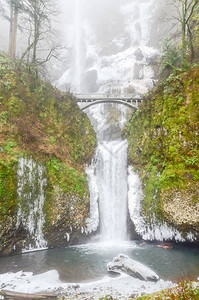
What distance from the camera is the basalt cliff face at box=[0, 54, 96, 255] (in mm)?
9914

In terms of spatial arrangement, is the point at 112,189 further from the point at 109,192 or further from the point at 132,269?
the point at 132,269

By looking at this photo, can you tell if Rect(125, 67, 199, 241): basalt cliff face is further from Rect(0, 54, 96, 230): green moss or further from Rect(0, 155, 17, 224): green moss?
Rect(0, 155, 17, 224): green moss

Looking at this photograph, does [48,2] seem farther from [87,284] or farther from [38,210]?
[87,284]

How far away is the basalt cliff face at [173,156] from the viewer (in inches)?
420

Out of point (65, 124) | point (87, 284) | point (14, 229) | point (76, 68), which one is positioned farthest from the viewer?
point (76, 68)

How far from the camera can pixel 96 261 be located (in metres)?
9.44

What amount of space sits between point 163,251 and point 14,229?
7649 mm

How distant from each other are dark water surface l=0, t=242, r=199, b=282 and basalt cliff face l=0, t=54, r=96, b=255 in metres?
1.02

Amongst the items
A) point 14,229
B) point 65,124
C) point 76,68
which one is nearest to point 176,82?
point 65,124

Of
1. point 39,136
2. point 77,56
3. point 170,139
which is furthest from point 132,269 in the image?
point 77,56

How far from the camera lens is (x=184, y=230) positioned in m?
10.7

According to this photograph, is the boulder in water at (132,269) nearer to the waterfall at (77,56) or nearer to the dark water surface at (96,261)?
the dark water surface at (96,261)

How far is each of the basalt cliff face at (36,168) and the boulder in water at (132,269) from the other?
160 inches

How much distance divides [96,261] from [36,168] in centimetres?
565
